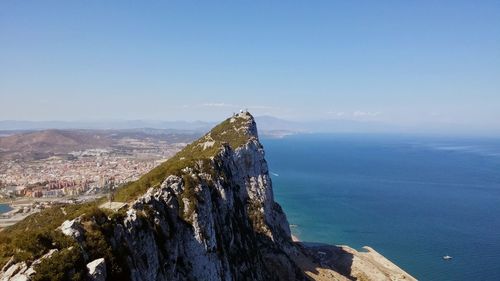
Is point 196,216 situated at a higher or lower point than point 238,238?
higher

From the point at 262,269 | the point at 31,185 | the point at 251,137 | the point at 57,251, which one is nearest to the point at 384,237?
the point at 251,137

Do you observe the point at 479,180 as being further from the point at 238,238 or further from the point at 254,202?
the point at 238,238

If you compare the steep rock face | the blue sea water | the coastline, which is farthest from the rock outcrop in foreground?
the blue sea water

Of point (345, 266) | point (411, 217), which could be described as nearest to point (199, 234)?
point (345, 266)

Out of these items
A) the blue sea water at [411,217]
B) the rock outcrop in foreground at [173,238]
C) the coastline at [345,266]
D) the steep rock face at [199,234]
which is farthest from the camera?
the blue sea water at [411,217]

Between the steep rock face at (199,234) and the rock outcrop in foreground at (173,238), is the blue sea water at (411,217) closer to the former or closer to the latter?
the rock outcrop in foreground at (173,238)

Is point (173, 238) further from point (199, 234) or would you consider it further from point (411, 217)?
point (411, 217)

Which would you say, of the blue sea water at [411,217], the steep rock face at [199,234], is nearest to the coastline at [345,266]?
the steep rock face at [199,234]

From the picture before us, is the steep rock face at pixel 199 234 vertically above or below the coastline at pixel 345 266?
above
